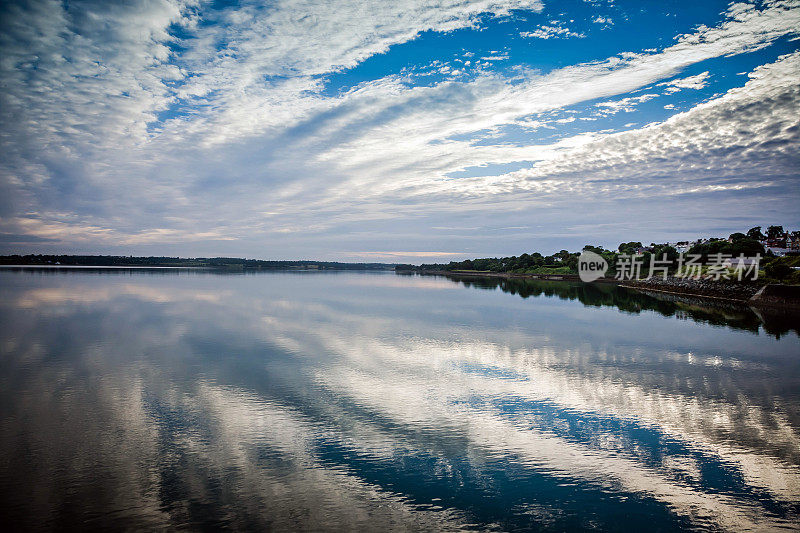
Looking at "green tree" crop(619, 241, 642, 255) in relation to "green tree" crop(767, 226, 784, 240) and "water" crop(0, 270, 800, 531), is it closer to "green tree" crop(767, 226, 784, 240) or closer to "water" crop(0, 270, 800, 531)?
"green tree" crop(767, 226, 784, 240)

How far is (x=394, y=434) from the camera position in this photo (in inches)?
509

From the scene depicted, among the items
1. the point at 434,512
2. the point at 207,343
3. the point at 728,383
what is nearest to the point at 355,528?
the point at 434,512

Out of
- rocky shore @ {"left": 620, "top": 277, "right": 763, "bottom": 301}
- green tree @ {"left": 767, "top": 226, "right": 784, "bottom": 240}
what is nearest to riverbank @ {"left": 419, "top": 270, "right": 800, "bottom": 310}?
rocky shore @ {"left": 620, "top": 277, "right": 763, "bottom": 301}

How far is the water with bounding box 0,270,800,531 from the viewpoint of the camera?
29.7 ft

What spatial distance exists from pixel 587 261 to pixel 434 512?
Answer: 164855mm

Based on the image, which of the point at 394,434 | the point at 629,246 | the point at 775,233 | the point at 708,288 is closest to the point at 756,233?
the point at 775,233

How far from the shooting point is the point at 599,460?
11.5m

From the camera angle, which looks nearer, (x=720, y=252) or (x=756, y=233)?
(x=720, y=252)

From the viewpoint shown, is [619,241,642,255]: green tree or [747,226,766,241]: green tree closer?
[747,226,766,241]: green tree

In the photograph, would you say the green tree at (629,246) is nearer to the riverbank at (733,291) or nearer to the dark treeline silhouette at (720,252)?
the dark treeline silhouette at (720,252)

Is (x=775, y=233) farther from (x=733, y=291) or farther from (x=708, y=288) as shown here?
(x=733, y=291)

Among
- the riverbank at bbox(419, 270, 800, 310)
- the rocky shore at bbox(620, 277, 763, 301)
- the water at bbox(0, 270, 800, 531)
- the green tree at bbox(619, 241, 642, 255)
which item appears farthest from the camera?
the green tree at bbox(619, 241, 642, 255)

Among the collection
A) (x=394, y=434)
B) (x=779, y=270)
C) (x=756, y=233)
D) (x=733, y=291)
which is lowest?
(x=394, y=434)

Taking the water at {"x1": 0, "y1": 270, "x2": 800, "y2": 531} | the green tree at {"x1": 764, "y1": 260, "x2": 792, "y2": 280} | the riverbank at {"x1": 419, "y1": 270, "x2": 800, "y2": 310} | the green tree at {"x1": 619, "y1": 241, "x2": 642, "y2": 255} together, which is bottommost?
the water at {"x1": 0, "y1": 270, "x2": 800, "y2": 531}
